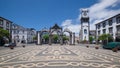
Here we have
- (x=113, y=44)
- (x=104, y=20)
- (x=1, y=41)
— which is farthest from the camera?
(x=104, y=20)

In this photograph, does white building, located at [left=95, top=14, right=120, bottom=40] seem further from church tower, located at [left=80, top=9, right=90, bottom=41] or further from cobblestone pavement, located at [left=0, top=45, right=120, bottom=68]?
cobblestone pavement, located at [left=0, top=45, right=120, bottom=68]

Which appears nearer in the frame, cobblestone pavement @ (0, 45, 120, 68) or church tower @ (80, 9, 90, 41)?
cobblestone pavement @ (0, 45, 120, 68)

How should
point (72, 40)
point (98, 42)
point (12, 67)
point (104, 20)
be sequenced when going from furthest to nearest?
point (98, 42) → point (104, 20) → point (72, 40) → point (12, 67)

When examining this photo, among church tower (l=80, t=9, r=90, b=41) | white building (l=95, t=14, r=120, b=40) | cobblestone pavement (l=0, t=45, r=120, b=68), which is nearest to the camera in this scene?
cobblestone pavement (l=0, t=45, r=120, b=68)

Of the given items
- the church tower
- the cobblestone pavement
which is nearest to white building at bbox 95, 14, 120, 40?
the church tower

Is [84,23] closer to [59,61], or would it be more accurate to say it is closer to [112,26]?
[112,26]

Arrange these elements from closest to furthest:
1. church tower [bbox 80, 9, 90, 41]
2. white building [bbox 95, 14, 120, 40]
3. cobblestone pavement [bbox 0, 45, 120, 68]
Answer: cobblestone pavement [bbox 0, 45, 120, 68] → white building [bbox 95, 14, 120, 40] → church tower [bbox 80, 9, 90, 41]

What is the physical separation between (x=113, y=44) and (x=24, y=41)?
8214 cm

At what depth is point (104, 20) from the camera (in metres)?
79.1

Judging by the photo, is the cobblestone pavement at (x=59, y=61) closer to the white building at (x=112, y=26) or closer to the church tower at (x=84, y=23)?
the white building at (x=112, y=26)

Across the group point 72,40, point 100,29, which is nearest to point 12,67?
point 72,40

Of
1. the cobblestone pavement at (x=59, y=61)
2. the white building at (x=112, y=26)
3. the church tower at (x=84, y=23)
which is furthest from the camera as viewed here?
the church tower at (x=84, y=23)

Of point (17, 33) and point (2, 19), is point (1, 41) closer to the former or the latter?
point (2, 19)

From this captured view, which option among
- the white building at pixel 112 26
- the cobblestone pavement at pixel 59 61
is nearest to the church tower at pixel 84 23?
the white building at pixel 112 26
